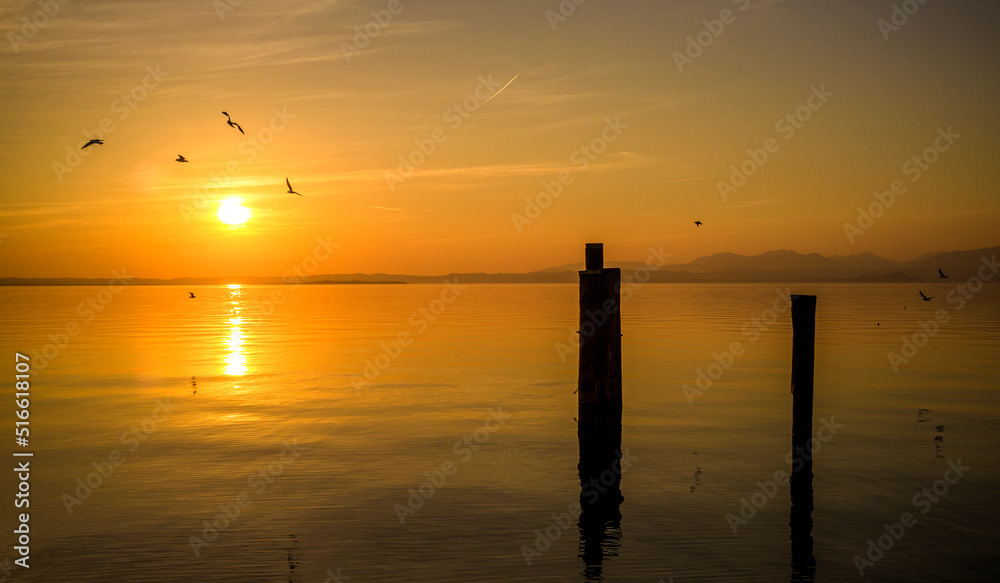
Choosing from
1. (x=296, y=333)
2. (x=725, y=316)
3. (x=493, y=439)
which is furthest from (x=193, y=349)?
(x=725, y=316)

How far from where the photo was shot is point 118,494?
43.3ft

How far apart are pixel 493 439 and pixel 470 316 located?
4986 centimetres

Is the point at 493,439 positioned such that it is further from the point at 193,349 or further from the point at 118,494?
the point at 193,349
